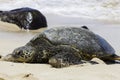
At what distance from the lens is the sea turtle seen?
527 centimetres

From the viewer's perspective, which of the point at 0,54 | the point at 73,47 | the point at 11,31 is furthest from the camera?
the point at 11,31

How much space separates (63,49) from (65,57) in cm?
24

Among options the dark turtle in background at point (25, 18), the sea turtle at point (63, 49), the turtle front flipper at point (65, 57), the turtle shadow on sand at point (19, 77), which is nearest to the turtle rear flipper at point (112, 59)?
the sea turtle at point (63, 49)

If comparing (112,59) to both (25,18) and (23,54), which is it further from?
(25,18)

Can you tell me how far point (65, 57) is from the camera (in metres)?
5.18

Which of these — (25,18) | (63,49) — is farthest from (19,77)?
(25,18)

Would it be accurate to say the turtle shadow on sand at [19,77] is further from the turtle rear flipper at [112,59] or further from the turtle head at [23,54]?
the turtle rear flipper at [112,59]

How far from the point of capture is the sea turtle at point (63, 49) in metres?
5.27

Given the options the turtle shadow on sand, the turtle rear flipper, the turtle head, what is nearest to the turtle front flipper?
the turtle head

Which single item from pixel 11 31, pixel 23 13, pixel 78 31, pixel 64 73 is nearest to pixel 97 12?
pixel 23 13

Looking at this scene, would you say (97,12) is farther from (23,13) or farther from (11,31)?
(11,31)

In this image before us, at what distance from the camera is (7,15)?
11.4m

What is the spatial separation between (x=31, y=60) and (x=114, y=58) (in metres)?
1.30

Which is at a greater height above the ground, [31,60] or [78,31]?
[78,31]
